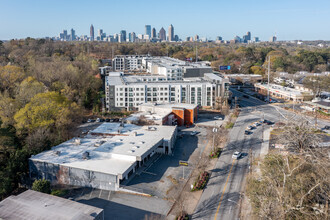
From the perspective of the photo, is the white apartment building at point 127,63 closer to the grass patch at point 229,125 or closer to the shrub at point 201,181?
the grass patch at point 229,125

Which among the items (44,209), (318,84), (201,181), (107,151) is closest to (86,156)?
(107,151)

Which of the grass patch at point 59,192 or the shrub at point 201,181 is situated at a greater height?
the shrub at point 201,181

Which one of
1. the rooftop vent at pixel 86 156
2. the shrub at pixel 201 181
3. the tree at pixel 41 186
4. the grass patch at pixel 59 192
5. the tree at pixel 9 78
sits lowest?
the grass patch at pixel 59 192

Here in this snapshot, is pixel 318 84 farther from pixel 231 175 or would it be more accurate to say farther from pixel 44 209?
pixel 44 209

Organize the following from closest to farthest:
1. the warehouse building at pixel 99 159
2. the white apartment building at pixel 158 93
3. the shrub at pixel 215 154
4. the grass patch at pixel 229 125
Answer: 1. the warehouse building at pixel 99 159
2. the shrub at pixel 215 154
3. the grass patch at pixel 229 125
4. the white apartment building at pixel 158 93

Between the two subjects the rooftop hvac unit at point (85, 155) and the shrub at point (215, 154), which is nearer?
the rooftop hvac unit at point (85, 155)

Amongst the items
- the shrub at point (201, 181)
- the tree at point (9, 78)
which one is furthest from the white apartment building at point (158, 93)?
the shrub at point (201, 181)

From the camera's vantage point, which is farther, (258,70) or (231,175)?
(258,70)

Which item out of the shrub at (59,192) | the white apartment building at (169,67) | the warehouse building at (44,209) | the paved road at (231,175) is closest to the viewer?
the warehouse building at (44,209)
